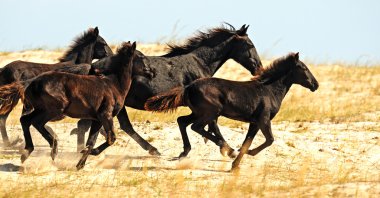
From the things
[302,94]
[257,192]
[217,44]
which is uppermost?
[217,44]

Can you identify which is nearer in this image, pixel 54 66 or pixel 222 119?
pixel 54 66

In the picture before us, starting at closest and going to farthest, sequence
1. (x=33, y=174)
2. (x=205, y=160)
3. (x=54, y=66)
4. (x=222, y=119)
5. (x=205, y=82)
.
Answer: (x=33, y=174) < (x=205, y=82) < (x=205, y=160) < (x=54, y=66) < (x=222, y=119)

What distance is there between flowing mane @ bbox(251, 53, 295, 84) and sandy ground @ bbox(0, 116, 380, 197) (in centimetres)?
123

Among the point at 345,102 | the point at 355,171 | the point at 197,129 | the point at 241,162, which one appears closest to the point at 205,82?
the point at 197,129

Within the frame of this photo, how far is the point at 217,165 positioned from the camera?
40.7ft

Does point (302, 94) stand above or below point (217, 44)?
below

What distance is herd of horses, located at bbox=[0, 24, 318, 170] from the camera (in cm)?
1119

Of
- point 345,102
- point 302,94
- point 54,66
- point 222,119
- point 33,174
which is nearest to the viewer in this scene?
point 33,174

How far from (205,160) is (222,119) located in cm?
566

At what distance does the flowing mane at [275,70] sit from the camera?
1277 cm

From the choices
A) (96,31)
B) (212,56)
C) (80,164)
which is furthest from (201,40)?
(80,164)

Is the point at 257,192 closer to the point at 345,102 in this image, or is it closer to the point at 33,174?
the point at 33,174

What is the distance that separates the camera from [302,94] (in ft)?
78.4

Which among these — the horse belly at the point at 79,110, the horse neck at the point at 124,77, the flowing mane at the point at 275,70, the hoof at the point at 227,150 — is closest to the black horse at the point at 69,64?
the horse neck at the point at 124,77
